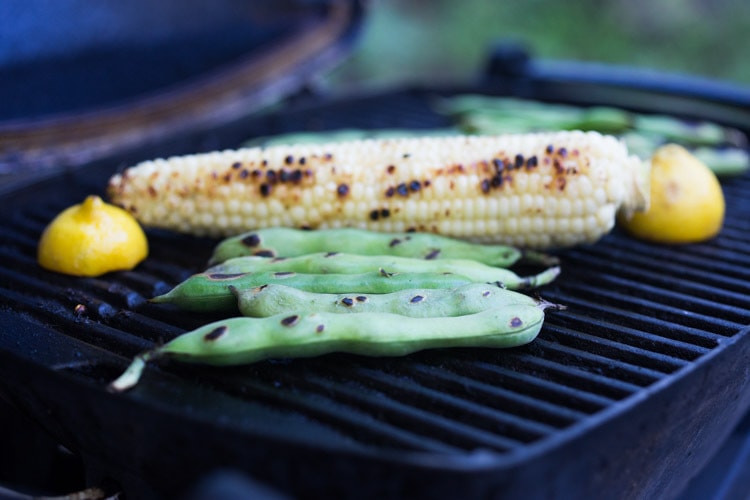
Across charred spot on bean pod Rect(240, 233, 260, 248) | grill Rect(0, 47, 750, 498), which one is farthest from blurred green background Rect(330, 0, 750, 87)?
grill Rect(0, 47, 750, 498)

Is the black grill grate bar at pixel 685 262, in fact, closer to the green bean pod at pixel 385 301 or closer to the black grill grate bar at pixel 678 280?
the black grill grate bar at pixel 678 280

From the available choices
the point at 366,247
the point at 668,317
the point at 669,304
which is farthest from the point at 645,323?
the point at 366,247

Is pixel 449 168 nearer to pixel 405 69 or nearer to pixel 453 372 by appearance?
pixel 453 372

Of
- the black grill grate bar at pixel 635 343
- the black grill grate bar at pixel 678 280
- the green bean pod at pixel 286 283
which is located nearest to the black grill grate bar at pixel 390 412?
the green bean pod at pixel 286 283

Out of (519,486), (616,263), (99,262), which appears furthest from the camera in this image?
(616,263)

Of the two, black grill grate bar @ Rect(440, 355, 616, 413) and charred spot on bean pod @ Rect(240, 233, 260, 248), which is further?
charred spot on bean pod @ Rect(240, 233, 260, 248)

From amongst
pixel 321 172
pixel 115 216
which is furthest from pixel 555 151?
pixel 115 216

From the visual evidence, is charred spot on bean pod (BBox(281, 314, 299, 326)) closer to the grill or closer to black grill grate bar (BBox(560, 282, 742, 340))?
the grill
